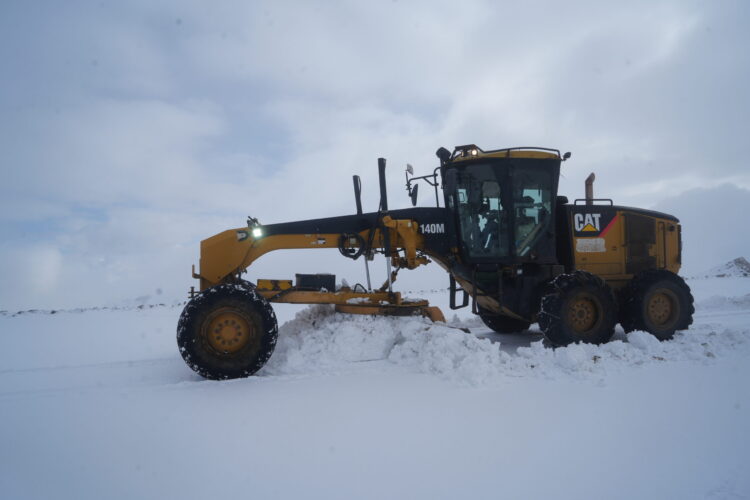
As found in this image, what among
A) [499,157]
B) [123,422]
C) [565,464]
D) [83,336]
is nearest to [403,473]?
[565,464]

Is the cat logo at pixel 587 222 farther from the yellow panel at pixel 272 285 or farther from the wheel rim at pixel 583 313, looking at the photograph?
the yellow panel at pixel 272 285

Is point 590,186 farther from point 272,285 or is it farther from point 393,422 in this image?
point 393,422

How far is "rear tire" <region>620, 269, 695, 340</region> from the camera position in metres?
6.33

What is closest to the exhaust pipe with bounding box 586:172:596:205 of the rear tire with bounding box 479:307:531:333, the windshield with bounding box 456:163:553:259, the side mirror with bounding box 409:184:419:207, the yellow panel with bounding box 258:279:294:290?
the windshield with bounding box 456:163:553:259

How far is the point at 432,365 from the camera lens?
178 inches

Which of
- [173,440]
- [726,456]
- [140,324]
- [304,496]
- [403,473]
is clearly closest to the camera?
[304,496]

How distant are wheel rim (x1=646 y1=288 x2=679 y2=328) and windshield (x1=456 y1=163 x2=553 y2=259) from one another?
196cm

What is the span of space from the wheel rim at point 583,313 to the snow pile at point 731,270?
1861 cm

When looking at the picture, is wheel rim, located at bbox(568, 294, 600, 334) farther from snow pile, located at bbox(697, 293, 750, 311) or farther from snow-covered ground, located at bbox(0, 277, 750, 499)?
snow pile, located at bbox(697, 293, 750, 311)

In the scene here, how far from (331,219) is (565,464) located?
14.0 feet

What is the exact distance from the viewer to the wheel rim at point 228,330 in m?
4.60

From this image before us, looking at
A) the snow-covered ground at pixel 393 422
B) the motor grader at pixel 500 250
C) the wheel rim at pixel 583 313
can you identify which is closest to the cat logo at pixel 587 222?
the motor grader at pixel 500 250

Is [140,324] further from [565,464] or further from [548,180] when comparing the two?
[565,464]

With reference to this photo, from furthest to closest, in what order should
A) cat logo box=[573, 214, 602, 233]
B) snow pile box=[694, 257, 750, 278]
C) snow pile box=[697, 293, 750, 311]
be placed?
1. snow pile box=[694, 257, 750, 278]
2. snow pile box=[697, 293, 750, 311]
3. cat logo box=[573, 214, 602, 233]
